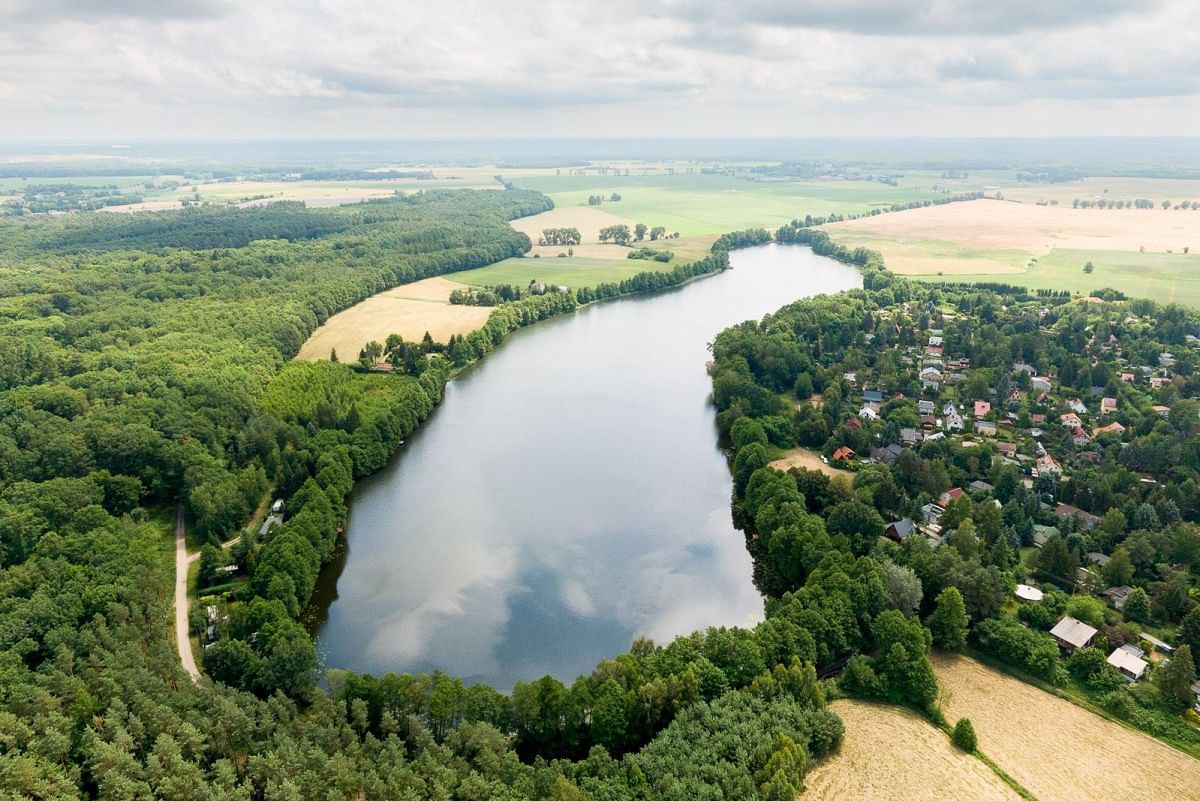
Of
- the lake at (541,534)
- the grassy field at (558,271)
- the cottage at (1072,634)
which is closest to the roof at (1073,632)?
the cottage at (1072,634)

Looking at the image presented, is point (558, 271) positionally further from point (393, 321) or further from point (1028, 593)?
point (1028, 593)

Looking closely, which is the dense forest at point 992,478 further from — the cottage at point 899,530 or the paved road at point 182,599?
the paved road at point 182,599

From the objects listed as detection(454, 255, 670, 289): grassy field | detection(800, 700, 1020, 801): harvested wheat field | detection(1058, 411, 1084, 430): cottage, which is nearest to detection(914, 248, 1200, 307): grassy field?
detection(1058, 411, 1084, 430): cottage

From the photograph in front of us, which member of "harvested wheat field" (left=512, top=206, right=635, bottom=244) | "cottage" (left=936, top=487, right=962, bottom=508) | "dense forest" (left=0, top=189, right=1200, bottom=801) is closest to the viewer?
"dense forest" (left=0, top=189, right=1200, bottom=801)

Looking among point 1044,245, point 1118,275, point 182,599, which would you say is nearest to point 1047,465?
point 182,599

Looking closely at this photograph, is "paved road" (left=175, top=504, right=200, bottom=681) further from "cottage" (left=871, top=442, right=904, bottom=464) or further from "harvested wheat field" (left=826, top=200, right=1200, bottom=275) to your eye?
"harvested wheat field" (left=826, top=200, right=1200, bottom=275)
